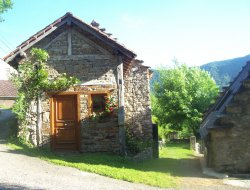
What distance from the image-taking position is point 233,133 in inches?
437

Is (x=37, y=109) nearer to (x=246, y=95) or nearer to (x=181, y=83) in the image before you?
(x=246, y=95)

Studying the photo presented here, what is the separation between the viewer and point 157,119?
37.3m

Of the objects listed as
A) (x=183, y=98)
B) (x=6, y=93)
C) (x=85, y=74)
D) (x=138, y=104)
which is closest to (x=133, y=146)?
(x=138, y=104)

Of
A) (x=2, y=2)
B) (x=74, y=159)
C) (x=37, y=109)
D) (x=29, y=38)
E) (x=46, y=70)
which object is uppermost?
(x=2, y=2)

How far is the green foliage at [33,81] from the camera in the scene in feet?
43.8

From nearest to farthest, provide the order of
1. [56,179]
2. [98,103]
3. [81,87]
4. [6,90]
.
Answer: [56,179]
[81,87]
[98,103]
[6,90]

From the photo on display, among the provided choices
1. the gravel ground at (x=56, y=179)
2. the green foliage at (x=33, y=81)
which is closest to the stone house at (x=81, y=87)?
the green foliage at (x=33, y=81)

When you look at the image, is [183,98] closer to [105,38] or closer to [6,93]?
[6,93]

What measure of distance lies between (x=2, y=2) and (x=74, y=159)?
37.7 feet

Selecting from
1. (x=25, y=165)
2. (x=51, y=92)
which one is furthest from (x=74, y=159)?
(x=51, y=92)

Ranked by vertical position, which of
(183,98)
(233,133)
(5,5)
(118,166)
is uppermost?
(5,5)

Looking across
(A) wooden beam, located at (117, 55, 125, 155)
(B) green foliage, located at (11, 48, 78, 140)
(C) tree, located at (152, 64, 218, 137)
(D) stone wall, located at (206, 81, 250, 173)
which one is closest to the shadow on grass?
(A) wooden beam, located at (117, 55, 125, 155)

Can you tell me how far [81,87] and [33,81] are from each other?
6.56 feet

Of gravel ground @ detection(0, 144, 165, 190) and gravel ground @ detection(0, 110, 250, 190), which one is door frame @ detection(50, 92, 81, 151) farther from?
gravel ground @ detection(0, 144, 165, 190)
